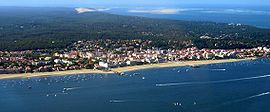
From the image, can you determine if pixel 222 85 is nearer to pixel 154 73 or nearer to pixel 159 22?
pixel 154 73

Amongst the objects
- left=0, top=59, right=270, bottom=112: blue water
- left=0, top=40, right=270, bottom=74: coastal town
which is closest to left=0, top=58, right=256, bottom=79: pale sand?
left=0, top=40, right=270, bottom=74: coastal town

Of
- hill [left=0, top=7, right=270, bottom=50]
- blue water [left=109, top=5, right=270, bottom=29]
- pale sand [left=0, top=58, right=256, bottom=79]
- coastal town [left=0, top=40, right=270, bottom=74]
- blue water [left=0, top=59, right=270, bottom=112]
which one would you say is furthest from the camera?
blue water [left=109, top=5, right=270, bottom=29]

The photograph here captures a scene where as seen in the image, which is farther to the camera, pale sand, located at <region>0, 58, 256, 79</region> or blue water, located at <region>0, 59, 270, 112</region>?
pale sand, located at <region>0, 58, 256, 79</region>

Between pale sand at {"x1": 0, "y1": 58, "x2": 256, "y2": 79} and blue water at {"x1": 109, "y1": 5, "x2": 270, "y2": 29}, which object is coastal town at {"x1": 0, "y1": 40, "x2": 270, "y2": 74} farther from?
blue water at {"x1": 109, "y1": 5, "x2": 270, "y2": 29}

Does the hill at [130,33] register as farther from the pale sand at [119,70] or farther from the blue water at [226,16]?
the blue water at [226,16]

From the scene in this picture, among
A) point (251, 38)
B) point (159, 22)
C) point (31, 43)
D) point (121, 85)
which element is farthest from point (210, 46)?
point (159, 22)

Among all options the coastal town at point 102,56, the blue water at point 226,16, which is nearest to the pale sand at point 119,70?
the coastal town at point 102,56
